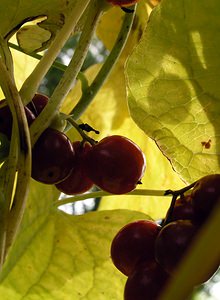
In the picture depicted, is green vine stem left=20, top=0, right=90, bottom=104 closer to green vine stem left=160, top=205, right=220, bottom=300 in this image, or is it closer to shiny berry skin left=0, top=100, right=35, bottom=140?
shiny berry skin left=0, top=100, right=35, bottom=140

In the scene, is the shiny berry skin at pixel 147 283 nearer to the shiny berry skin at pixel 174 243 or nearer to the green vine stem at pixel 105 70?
the shiny berry skin at pixel 174 243

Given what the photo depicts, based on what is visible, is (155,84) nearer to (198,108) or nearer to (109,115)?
(198,108)

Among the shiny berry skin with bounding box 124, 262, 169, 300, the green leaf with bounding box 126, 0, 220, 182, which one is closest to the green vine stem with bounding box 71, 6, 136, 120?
the green leaf with bounding box 126, 0, 220, 182

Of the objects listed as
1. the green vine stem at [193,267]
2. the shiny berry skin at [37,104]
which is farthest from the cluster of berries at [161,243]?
the green vine stem at [193,267]

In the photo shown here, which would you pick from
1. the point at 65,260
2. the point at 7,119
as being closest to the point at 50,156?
the point at 7,119

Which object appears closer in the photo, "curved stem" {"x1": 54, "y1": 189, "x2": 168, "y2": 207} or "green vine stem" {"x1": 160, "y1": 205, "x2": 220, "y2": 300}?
"green vine stem" {"x1": 160, "y1": 205, "x2": 220, "y2": 300}
